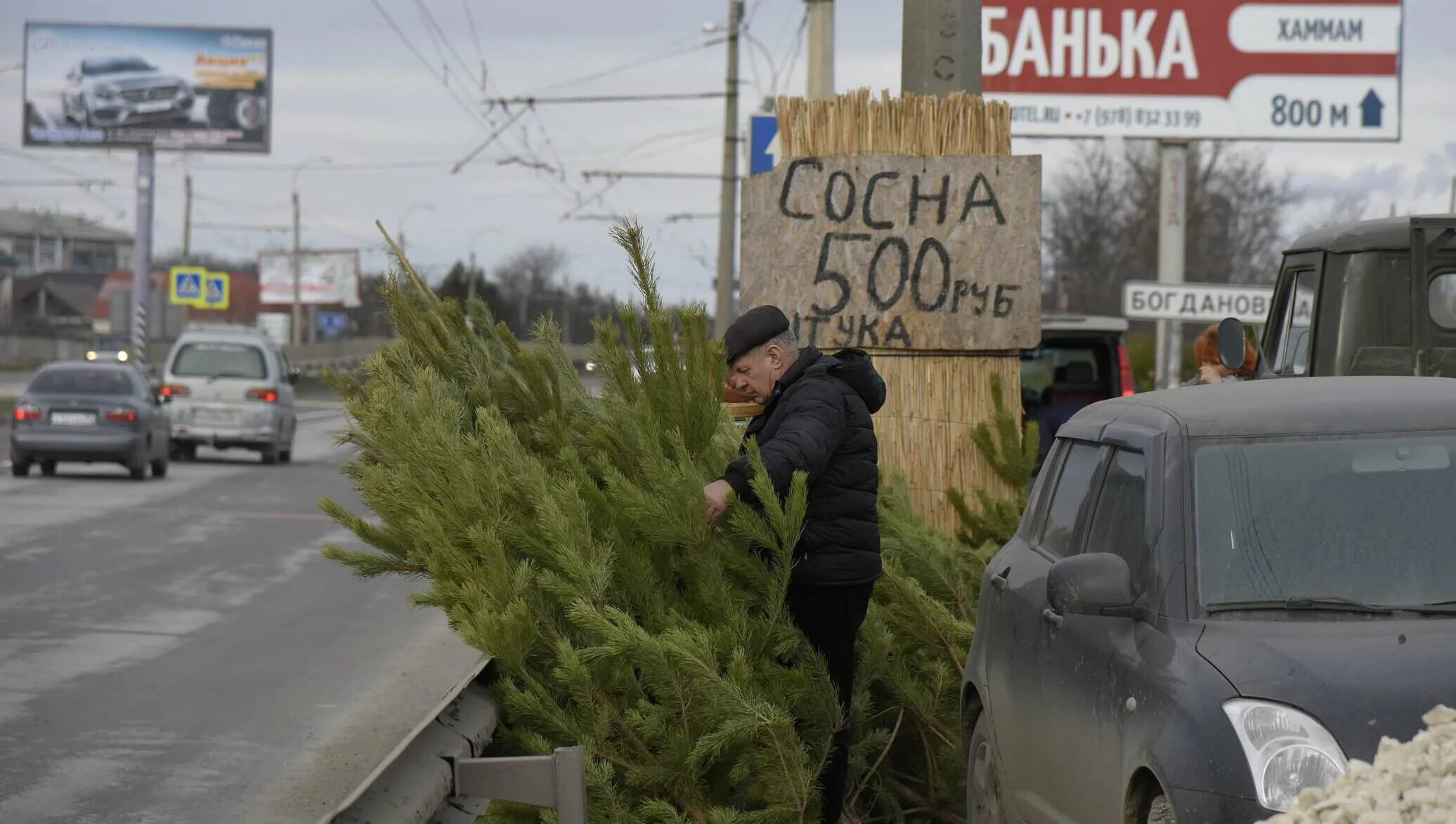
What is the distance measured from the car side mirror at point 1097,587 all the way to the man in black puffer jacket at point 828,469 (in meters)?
1.17

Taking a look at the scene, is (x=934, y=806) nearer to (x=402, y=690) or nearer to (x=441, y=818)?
(x=441, y=818)

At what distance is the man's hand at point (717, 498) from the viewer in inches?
218

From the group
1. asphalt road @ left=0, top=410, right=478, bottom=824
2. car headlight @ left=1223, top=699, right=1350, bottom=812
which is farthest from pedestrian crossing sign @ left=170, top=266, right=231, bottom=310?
car headlight @ left=1223, top=699, right=1350, bottom=812

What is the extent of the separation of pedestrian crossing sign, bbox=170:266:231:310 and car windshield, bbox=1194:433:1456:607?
7801 cm

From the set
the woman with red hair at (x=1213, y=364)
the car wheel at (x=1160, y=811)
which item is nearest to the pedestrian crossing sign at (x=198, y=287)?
the woman with red hair at (x=1213, y=364)

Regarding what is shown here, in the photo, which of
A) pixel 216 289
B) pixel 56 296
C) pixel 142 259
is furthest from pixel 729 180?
pixel 56 296

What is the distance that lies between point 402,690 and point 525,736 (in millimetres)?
5604

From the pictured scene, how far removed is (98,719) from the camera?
9.50 meters

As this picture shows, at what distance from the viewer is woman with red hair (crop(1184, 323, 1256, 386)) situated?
9.34m

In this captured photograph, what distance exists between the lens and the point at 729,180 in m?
36.1

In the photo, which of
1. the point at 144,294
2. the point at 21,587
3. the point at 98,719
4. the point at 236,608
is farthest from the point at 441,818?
the point at 144,294

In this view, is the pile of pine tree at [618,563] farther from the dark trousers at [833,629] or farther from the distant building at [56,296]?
the distant building at [56,296]

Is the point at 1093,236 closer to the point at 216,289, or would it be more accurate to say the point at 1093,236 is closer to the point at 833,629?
the point at 216,289

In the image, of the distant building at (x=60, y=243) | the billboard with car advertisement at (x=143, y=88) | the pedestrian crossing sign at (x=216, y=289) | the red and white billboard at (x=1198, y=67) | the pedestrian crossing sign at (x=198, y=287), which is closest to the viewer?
the red and white billboard at (x=1198, y=67)
